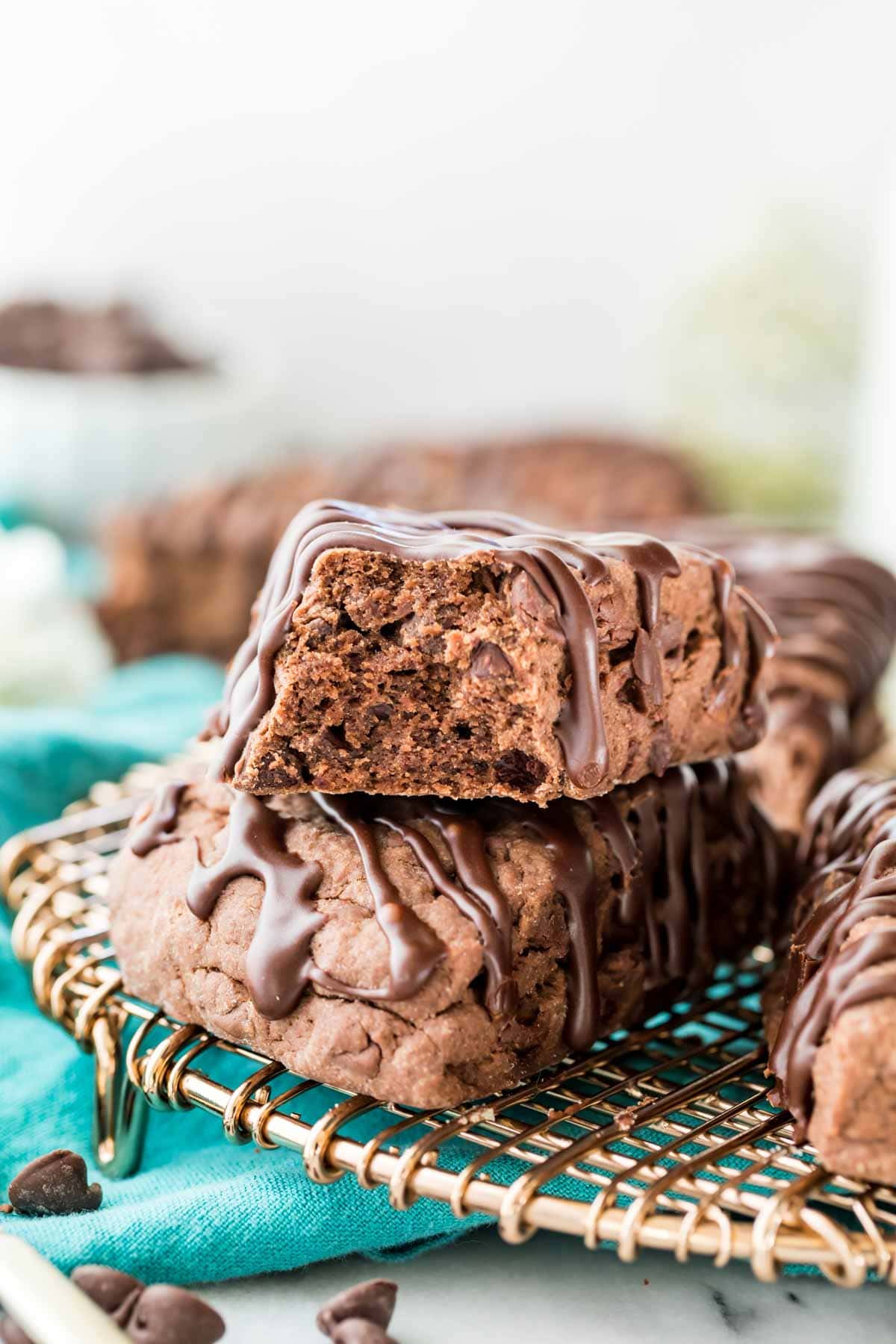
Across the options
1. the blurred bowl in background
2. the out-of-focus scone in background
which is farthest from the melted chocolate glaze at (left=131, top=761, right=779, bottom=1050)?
the blurred bowl in background

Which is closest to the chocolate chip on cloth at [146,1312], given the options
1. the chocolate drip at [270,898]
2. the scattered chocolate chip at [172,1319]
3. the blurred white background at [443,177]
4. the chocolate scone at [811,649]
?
the scattered chocolate chip at [172,1319]

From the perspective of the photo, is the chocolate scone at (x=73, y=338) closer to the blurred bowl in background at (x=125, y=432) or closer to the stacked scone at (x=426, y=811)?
the blurred bowl in background at (x=125, y=432)

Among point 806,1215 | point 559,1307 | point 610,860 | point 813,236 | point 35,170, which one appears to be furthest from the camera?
point 35,170

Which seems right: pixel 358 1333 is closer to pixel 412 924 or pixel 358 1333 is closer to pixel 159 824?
pixel 412 924

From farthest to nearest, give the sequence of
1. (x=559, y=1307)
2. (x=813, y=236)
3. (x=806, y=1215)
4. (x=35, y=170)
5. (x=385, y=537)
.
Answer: (x=35, y=170), (x=813, y=236), (x=385, y=537), (x=559, y=1307), (x=806, y=1215)

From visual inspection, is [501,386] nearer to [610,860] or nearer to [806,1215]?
[610,860]

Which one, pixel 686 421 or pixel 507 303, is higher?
pixel 507 303

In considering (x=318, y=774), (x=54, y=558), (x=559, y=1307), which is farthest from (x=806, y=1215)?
(x=54, y=558)

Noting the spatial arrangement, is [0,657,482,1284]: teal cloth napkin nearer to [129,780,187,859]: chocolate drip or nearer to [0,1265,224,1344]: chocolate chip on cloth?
[0,1265,224,1344]: chocolate chip on cloth
